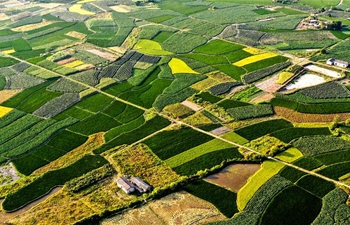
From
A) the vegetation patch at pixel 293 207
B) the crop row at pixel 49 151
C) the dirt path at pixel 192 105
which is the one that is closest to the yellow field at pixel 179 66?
the dirt path at pixel 192 105

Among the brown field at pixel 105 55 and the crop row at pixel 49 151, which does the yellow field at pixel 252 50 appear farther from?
the crop row at pixel 49 151

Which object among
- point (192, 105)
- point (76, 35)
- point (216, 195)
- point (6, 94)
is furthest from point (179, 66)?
point (216, 195)

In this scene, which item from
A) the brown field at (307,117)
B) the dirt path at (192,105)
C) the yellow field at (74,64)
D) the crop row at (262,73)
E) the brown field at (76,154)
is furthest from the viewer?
the yellow field at (74,64)

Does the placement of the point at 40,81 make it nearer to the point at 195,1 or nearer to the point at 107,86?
the point at 107,86

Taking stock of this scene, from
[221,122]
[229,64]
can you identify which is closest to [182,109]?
[221,122]

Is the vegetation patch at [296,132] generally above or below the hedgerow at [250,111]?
below
